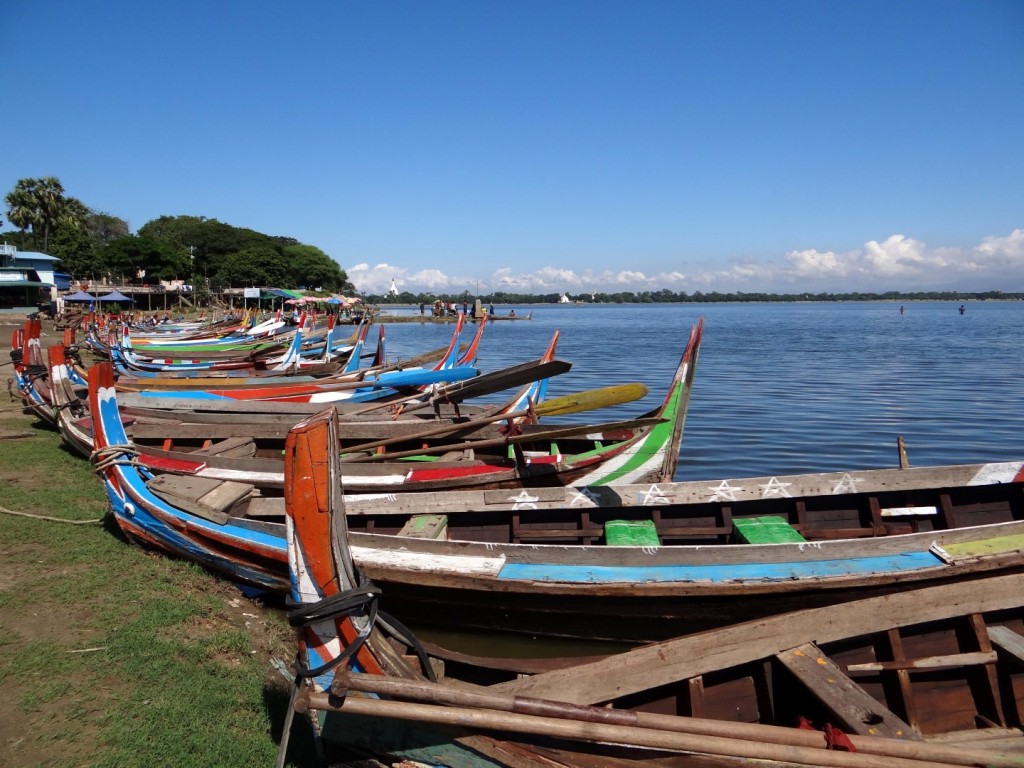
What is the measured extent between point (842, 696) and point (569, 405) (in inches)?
174

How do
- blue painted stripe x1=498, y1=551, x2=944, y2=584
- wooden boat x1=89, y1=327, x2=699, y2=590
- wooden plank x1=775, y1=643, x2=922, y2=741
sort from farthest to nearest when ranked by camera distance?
wooden boat x1=89, y1=327, x2=699, y2=590
blue painted stripe x1=498, y1=551, x2=944, y2=584
wooden plank x1=775, y1=643, x2=922, y2=741

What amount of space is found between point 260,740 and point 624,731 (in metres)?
2.32

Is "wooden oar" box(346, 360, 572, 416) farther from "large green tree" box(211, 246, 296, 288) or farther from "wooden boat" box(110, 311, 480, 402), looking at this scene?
"large green tree" box(211, 246, 296, 288)

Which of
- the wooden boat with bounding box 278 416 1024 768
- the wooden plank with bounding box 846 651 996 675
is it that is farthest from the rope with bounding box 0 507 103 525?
the wooden plank with bounding box 846 651 996 675

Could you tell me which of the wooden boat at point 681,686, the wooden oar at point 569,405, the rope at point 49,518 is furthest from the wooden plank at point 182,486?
the wooden boat at point 681,686

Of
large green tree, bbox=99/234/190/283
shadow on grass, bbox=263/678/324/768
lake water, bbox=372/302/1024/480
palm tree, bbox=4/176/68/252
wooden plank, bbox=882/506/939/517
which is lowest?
lake water, bbox=372/302/1024/480

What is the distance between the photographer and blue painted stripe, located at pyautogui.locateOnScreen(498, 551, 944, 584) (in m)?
4.45

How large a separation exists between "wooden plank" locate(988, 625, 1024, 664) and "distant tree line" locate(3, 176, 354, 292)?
68737mm

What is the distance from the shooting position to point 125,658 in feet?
15.0

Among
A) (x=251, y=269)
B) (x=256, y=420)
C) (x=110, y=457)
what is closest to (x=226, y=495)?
(x=110, y=457)

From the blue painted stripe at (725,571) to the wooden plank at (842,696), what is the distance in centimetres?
74

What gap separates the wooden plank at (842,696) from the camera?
3246 millimetres

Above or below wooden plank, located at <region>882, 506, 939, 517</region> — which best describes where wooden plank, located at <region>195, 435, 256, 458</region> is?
above

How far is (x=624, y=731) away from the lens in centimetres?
285
